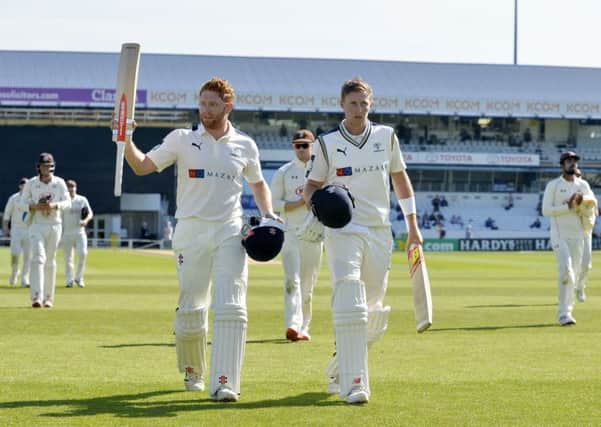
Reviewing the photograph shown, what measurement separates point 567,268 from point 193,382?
8150 millimetres

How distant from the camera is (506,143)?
8338cm

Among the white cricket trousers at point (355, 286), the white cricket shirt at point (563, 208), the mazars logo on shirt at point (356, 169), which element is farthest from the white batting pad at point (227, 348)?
the white cricket shirt at point (563, 208)

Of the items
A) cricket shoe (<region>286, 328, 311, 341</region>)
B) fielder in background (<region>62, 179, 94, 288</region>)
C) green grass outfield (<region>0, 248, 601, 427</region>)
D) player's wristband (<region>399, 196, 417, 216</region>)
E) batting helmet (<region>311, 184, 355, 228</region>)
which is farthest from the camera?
fielder in background (<region>62, 179, 94, 288</region>)

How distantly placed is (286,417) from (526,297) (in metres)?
16.2

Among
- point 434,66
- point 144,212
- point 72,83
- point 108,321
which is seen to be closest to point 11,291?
point 108,321

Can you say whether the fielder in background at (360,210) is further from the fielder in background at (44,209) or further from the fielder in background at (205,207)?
the fielder in background at (44,209)

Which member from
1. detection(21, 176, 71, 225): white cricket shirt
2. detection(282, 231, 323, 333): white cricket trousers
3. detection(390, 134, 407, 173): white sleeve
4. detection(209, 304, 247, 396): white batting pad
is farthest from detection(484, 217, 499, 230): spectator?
detection(209, 304, 247, 396): white batting pad

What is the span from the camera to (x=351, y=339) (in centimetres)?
827

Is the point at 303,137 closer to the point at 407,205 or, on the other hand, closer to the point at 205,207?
the point at 407,205

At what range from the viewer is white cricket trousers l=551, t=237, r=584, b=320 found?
1611 centimetres

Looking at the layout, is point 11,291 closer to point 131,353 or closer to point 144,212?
point 131,353

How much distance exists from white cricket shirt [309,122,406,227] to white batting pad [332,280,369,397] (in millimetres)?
619

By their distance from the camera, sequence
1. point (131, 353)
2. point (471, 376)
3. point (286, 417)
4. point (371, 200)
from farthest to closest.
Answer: point (131, 353) → point (471, 376) → point (371, 200) → point (286, 417)

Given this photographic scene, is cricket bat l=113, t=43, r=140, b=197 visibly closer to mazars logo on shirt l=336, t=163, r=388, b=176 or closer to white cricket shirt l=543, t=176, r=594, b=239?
mazars logo on shirt l=336, t=163, r=388, b=176
